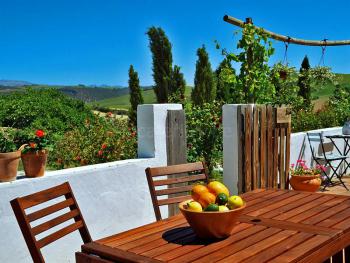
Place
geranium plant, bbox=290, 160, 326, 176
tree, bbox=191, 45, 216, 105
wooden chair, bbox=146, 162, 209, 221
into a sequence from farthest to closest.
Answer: tree, bbox=191, 45, 216, 105
geranium plant, bbox=290, 160, 326, 176
wooden chair, bbox=146, 162, 209, 221

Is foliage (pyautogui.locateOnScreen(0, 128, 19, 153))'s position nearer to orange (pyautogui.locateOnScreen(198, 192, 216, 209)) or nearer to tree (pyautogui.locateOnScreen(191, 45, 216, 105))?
orange (pyautogui.locateOnScreen(198, 192, 216, 209))

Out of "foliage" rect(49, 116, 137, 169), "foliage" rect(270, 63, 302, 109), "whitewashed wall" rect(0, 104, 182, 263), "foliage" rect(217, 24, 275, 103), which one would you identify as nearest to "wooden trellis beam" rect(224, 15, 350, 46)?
"foliage" rect(217, 24, 275, 103)

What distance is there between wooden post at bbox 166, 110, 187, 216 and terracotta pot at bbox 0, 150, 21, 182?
1746mm

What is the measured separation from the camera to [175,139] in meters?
4.84

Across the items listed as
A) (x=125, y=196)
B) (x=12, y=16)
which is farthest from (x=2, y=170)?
(x=12, y=16)

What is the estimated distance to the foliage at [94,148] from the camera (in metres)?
5.36

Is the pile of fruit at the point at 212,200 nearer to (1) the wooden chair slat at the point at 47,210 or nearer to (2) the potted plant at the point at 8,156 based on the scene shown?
(1) the wooden chair slat at the point at 47,210

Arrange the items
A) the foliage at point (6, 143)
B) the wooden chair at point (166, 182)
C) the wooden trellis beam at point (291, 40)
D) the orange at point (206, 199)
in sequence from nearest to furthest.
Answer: the orange at point (206, 199) < the wooden chair at point (166, 182) < the foliage at point (6, 143) < the wooden trellis beam at point (291, 40)

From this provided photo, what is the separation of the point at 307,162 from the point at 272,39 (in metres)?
2.19

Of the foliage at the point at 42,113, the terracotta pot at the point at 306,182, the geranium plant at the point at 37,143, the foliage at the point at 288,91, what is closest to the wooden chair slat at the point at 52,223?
the geranium plant at the point at 37,143

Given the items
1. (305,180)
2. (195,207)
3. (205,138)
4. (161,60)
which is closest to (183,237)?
(195,207)

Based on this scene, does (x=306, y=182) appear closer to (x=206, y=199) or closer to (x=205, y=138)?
(x=205, y=138)

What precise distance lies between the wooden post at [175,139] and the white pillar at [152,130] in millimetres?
59

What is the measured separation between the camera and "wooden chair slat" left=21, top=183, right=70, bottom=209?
90.6 inches
